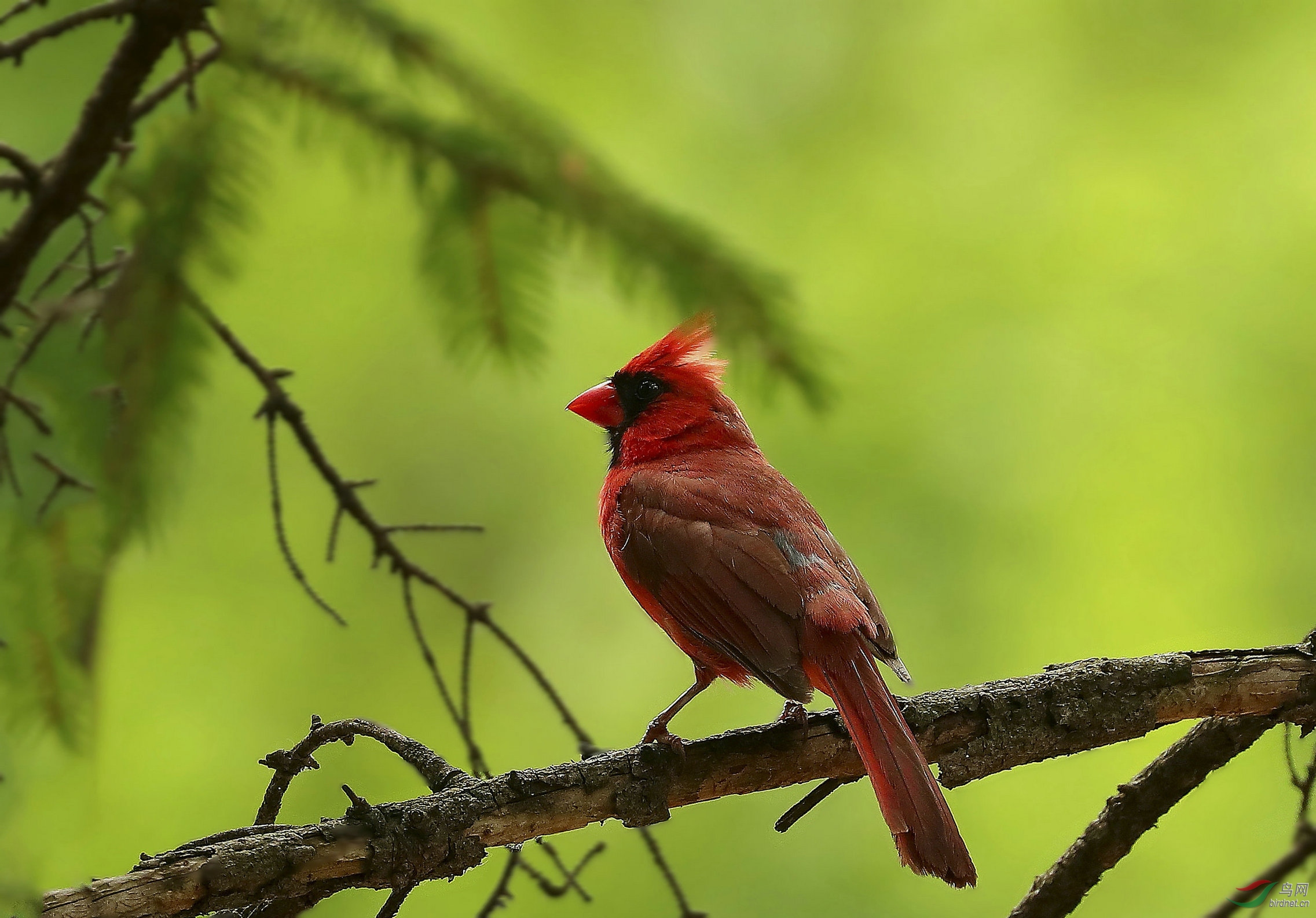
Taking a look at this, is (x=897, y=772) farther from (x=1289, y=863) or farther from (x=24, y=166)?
(x=24, y=166)

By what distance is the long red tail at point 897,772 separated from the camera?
1388 millimetres

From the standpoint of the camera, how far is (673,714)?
5.86ft

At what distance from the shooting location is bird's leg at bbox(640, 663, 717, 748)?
1.55 m

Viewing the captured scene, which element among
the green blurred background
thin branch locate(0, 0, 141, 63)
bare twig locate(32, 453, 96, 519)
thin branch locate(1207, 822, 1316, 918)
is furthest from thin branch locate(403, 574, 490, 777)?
the green blurred background

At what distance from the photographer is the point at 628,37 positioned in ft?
13.3

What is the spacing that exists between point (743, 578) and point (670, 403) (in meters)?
0.60

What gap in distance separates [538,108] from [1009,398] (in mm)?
2446

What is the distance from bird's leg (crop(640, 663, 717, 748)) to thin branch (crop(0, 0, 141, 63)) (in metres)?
1.08

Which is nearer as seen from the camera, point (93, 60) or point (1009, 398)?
point (93, 60)

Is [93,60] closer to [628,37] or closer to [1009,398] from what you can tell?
[628,37]

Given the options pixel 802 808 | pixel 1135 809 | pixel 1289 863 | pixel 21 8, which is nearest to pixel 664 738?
pixel 802 808

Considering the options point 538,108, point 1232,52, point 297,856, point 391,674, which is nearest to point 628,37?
point 1232,52

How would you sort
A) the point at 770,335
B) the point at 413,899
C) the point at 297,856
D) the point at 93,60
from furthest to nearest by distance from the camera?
the point at 93,60
the point at 413,899
the point at 770,335
the point at 297,856

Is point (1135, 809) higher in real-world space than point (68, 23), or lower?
lower
